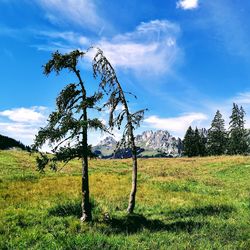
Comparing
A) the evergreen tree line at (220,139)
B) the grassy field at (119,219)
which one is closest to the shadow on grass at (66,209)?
the grassy field at (119,219)

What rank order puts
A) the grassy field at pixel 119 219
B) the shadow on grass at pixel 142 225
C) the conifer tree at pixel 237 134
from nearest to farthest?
the grassy field at pixel 119 219, the shadow on grass at pixel 142 225, the conifer tree at pixel 237 134

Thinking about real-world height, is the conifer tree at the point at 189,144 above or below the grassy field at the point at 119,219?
above

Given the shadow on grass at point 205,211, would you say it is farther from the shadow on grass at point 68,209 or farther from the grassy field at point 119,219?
the shadow on grass at point 68,209

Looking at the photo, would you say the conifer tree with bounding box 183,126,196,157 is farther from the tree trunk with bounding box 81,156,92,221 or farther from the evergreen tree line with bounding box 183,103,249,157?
the tree trunk with bounding box 81,156,92,221

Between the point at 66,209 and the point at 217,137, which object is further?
the point at 217,137

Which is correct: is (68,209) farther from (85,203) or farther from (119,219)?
(119,219)

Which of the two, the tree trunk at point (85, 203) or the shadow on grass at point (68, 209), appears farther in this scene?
the shadow on grass at point (68, 209)

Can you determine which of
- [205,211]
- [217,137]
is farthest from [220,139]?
[205,211]

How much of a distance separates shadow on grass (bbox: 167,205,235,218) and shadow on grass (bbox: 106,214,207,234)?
6.06ft

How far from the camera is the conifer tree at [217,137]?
340 feet

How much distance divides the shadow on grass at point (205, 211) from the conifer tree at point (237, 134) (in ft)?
269

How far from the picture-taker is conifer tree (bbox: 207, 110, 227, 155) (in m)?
104

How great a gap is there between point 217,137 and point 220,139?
1.02 metres

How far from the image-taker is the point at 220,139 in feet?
340
